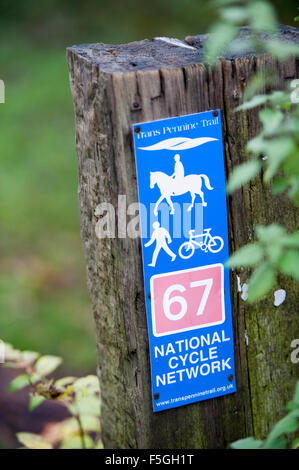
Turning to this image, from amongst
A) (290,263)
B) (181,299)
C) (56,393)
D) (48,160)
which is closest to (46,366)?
(56,393)

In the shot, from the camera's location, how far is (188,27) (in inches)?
299

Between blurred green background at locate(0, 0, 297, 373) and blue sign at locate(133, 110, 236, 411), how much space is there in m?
1.41

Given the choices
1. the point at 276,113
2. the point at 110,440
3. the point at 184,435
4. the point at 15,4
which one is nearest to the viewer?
the point at 276,113

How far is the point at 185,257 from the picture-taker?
1.93 metres

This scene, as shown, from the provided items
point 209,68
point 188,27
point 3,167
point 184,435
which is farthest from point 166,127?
point 188,27

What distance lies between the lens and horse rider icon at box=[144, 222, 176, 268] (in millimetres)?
1880

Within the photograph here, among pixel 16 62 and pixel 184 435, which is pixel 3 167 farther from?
pixel 184 435

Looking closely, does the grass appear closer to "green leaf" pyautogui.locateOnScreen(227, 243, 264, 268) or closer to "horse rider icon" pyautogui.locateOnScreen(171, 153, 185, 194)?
"horse rider icon" pyautogui.locateOnScreen(171, 153, 185, 194)

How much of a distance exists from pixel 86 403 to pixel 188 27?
6.27 meters

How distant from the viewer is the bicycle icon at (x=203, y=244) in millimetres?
1924

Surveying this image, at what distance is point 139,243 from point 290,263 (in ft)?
2.37

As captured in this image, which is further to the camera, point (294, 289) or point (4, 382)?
point (4, 382)

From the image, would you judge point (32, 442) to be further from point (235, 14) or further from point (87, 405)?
point (235, 14)


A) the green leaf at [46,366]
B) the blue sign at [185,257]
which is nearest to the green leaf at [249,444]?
the blue sign at [185,257]
